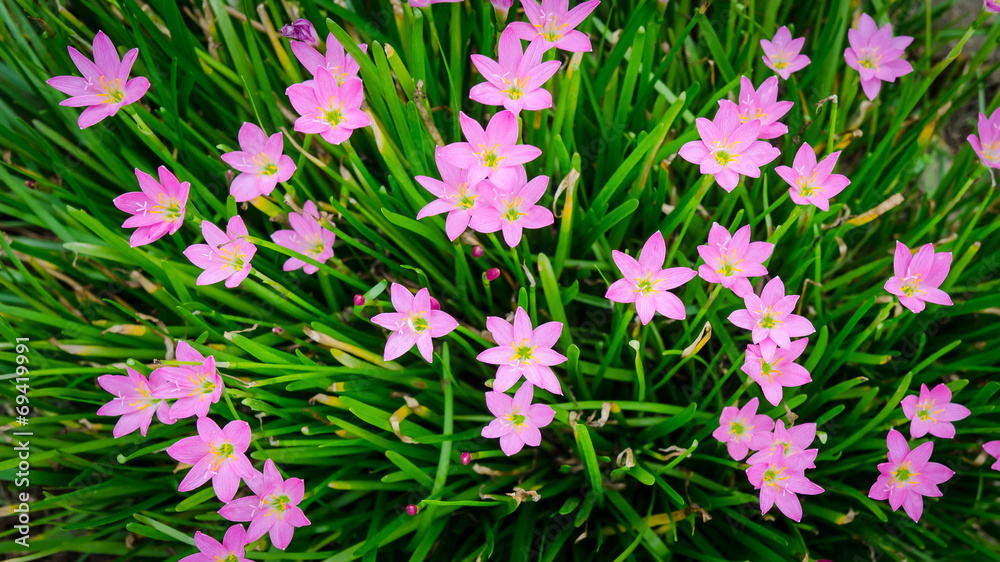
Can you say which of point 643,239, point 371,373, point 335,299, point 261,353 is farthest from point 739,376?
point 261,353

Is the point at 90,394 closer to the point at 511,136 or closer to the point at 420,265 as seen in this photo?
the point at 420,265

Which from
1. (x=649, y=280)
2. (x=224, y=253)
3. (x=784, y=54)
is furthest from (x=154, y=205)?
(x=784, y=54)

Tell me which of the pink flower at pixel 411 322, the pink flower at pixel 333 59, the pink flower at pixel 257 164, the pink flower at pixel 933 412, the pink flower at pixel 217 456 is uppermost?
the pink flower at pixel 333 59

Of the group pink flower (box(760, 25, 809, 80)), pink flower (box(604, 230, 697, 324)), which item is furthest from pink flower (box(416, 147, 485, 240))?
pink flower (box(760, 25, 809, 80))

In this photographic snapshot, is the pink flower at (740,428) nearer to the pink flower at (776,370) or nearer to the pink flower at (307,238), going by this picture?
the pink flower at (776,370)

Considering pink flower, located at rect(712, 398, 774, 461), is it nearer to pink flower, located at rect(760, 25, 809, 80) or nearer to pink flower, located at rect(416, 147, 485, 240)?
pink flower, located at rect(416, 147, 485, 240)

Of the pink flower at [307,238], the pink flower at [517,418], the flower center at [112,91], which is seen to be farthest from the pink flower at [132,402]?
the pink flower at [517,418]
